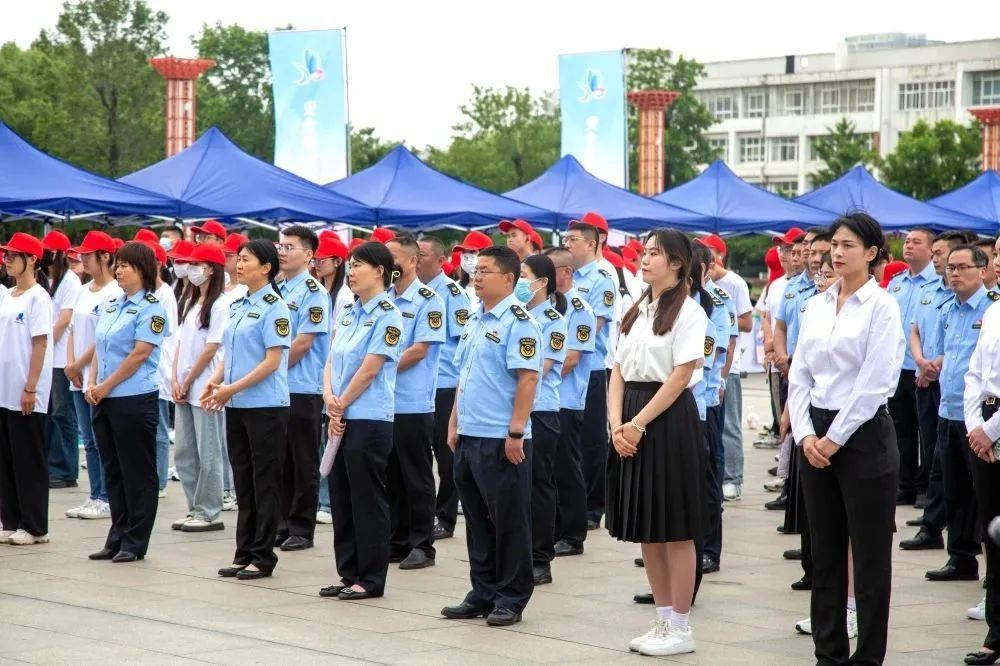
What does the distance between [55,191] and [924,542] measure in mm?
8749

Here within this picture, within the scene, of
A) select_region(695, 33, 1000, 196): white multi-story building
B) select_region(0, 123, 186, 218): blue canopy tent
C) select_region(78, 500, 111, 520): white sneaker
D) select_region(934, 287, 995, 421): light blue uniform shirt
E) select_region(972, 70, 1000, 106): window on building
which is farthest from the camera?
select_region(695, 33, 1000, 196): white multi-story building

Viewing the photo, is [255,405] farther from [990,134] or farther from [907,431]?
[990,134]

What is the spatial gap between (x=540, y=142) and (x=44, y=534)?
204ft

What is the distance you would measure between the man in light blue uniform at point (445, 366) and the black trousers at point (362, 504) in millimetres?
1861

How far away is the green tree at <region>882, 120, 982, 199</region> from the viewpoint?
58.5 metres

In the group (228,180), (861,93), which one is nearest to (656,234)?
(228,180)

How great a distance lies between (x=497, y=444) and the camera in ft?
24.2

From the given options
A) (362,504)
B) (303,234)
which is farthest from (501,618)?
(303,234)

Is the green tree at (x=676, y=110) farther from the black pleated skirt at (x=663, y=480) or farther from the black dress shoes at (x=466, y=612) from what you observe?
the black pleated skirt at (x=663, y=480)

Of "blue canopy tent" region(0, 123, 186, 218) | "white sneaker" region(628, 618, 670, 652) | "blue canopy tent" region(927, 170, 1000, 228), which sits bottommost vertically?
"white sneaker" region(628, 618, 670, 652)

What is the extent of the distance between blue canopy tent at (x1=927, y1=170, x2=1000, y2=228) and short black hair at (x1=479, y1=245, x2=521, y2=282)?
51.7ft

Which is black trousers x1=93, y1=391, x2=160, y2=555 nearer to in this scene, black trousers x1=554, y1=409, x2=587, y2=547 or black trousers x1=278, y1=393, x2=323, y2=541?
black trousers x1=278, y1=393, x2=323, y2=541

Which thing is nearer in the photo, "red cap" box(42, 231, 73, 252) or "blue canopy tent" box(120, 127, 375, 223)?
"red cap" box(42, 231, 73, 252)

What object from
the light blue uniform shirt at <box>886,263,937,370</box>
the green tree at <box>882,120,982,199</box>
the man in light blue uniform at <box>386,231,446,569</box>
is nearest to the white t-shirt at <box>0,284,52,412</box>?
the man in light blue uniform at <box>386,231,446,569</box>
